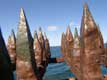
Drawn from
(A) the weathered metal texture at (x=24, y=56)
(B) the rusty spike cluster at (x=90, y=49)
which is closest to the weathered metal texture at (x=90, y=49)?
(B) the rusty spike cluster at (x=90, y=49)

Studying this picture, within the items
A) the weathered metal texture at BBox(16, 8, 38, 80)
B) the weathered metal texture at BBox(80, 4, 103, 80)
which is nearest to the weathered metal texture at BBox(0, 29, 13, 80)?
the weathered metal texture at BBox(16, 8, 38, 80)

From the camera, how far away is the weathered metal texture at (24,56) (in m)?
10.2

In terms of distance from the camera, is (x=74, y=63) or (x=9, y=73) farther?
(x=74, y=63)

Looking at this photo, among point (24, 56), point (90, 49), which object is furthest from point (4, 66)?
point (90, 49)

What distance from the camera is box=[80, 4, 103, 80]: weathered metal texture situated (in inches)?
411

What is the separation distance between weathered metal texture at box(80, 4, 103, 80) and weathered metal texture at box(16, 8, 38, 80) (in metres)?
2.23

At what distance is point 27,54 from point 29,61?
1.00 ft

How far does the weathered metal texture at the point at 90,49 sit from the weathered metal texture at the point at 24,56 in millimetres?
2230

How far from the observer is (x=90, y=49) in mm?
10477

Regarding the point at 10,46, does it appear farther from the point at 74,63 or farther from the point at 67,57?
the point at 67,57

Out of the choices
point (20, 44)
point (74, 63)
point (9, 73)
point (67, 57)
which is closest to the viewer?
point (9, 73)

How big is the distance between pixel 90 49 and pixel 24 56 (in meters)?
2.77

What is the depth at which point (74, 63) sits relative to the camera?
15656 mm

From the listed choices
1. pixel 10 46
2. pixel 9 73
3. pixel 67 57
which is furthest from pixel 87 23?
pixel 67 57
